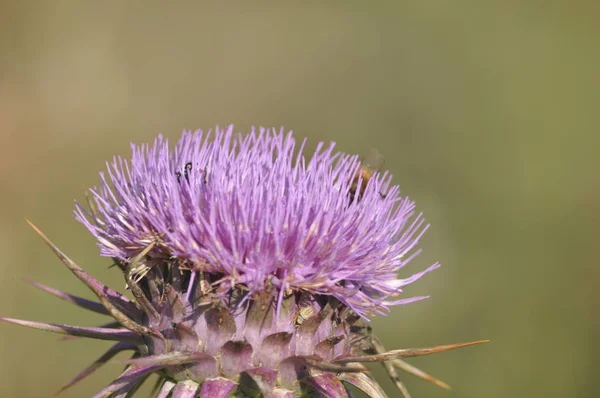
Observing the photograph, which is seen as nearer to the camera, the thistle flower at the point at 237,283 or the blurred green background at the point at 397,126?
the thistle flower at the point at 237,283

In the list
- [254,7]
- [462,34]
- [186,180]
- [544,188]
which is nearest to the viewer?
[186,180]

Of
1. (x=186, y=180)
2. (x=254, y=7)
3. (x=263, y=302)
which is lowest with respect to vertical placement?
(x=263, y=302)

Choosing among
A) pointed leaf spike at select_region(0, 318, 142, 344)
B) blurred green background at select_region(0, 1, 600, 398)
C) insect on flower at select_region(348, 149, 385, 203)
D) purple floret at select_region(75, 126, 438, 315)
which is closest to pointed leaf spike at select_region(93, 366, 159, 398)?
pointed leaf spike at select_region(0, 318, 142, 344)

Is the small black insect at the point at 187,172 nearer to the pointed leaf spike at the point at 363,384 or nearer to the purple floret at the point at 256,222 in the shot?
the purple floret at the point at 256,222

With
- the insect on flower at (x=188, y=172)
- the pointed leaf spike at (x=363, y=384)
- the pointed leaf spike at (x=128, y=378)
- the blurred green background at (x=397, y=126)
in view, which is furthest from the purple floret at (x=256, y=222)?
the blurred green background at (x=397, y=126)

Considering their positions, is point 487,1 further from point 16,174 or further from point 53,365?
point 53,365

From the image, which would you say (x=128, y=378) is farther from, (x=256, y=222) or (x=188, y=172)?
(x=188, y=172)

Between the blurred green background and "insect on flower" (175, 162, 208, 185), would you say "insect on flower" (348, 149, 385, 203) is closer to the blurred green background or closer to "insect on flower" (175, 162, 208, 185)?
"insect on flower" (175, 162, 208, 185)

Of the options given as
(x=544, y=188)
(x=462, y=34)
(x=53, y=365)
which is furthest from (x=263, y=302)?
(x=462, y=34)
